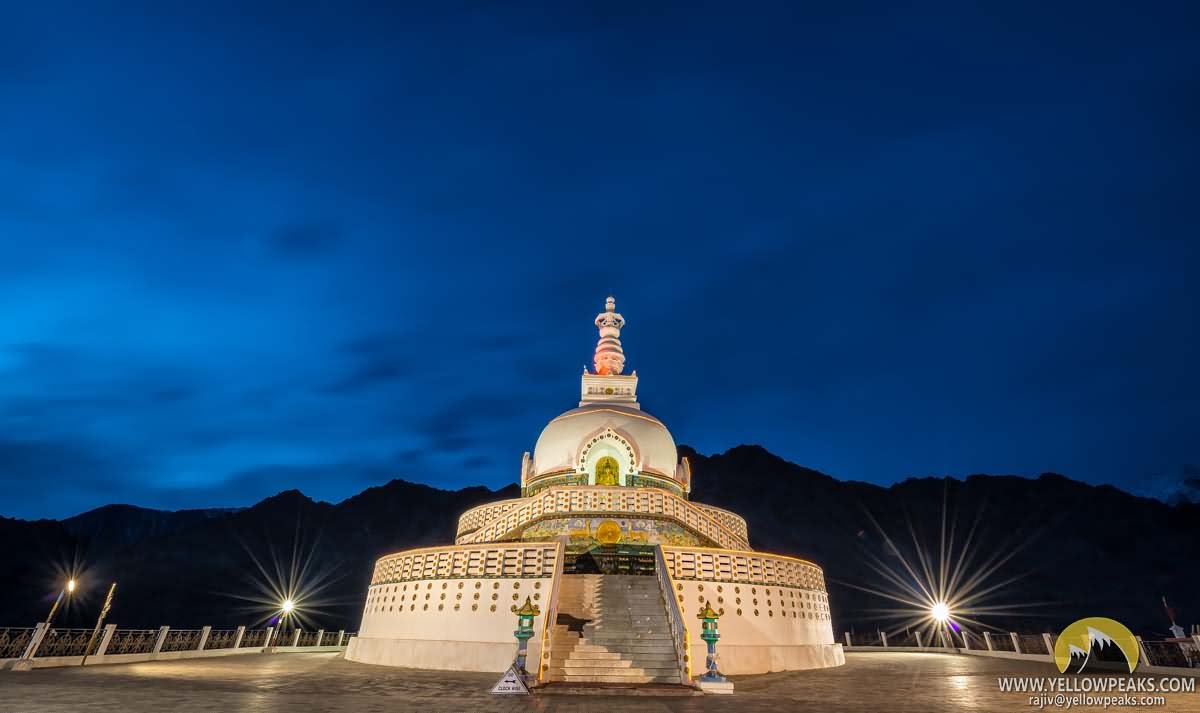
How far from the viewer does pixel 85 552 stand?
259 ft

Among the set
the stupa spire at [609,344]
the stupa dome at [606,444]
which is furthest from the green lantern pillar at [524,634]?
the stupa spire at [609,344]

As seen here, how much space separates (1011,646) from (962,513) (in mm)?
62065

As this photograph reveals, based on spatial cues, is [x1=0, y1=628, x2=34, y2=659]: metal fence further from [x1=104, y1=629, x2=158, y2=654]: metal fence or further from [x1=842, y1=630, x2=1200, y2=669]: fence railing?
[x1=842, y1=630, x2=1200, y2=669]: fence railing

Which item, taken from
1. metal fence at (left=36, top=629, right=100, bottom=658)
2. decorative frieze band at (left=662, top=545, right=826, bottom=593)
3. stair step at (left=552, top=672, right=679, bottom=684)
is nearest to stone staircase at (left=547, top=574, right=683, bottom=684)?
stair step at (left=552, top=672, right=679, bottom=684)

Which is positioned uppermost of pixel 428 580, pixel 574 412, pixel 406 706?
pixel 574 412

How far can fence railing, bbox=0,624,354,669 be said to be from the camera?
15500mm

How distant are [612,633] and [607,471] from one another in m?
16.0

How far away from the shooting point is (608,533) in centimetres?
2309

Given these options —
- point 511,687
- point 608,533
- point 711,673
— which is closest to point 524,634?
point 511,687

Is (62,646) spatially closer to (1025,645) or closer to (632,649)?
(632,649)

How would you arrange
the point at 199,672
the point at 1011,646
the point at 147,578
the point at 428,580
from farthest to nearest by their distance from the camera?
the point at 147,578 < the point at 1011,646 < the point at 428,580 < the point at 199,672

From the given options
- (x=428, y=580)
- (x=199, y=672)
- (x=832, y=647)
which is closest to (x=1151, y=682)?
(x=832, y=647)

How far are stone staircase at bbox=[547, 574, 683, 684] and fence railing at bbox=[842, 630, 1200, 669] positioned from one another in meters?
13.7

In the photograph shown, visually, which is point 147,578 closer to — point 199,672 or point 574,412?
point 574,412
